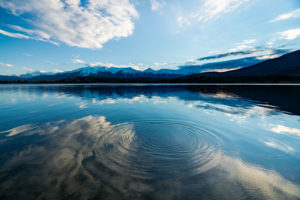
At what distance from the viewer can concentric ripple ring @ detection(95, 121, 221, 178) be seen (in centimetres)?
550

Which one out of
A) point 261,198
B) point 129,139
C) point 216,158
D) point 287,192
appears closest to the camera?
point 261,198

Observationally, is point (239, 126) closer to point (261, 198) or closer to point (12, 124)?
point (261, 198)

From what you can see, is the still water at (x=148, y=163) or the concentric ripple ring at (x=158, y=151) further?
the concentric ripple ring at (x=158, y=151)

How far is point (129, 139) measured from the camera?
8.44 metres

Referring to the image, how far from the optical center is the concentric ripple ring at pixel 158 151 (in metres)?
5.50

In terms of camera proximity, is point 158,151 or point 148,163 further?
point 158,151

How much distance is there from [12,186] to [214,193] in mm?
7384

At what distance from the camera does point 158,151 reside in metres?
6.98

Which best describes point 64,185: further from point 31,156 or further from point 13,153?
point 13,153

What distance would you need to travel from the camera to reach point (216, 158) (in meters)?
6.45

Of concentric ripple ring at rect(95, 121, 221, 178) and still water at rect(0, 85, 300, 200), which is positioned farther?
concentric ripple ring at rect(95, 121, 221, 178)

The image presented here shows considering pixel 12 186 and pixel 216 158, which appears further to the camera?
pixel 216 158

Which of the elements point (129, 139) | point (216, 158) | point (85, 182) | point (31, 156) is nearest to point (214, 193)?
point (216, 158)

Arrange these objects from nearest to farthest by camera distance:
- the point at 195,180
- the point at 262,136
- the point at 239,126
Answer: the point at 195,180
the point at 262,136
the point at 239,126
